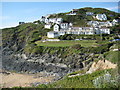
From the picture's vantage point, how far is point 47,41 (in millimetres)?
50156

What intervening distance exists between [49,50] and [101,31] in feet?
63.0

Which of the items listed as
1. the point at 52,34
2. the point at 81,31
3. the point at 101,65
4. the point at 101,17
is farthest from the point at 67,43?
the point at 101,17

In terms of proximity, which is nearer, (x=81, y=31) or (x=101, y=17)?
(x=81, y=31)

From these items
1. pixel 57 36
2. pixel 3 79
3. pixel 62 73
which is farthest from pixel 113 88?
pixel 57 36

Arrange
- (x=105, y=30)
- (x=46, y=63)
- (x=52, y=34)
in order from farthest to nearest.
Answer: (x=105, y=30)
(x=52, y=34)
(x=46, y=63)

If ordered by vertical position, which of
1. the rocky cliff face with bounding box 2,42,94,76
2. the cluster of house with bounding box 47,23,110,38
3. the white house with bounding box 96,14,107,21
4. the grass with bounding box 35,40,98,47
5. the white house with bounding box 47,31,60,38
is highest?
the white house with bounding box 96,14,107,21

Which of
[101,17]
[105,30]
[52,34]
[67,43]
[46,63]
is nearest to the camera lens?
[46,63]

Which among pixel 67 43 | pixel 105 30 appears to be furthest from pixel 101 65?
pixel 105 30

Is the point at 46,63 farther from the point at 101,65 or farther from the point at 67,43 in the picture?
the point at 101,65

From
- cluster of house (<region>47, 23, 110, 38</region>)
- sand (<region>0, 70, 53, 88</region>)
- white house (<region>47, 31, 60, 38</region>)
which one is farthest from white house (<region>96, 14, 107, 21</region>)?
sand (<region>0, 70, 53, 88</region>)

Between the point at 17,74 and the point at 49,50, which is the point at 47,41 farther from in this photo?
the point at 17,74

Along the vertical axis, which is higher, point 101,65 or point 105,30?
point 105,30

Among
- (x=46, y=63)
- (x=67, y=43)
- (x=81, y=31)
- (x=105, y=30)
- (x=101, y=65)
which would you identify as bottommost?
(x=46, y=63)

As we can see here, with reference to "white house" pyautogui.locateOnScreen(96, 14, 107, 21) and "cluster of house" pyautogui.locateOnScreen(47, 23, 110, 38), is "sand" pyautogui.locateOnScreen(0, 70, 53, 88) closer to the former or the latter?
"cluster of house" pyautogui.locateOnScreen(47, 23, 110, 38)
